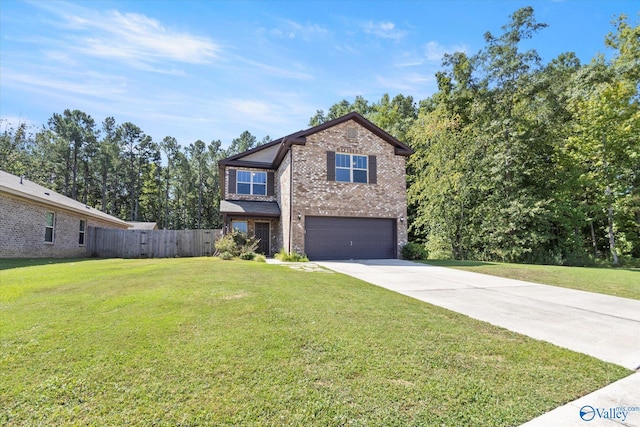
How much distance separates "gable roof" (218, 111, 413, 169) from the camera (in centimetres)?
1488

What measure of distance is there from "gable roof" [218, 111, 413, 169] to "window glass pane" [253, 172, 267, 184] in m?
0.51

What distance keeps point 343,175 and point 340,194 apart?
1005 mm

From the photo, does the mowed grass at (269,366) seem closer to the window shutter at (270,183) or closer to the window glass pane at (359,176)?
the window glass pane at (359,176)

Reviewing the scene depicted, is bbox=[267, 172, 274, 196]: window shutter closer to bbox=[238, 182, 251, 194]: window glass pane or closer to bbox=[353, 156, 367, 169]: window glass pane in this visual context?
bbox=[238, 182, 251, 194]: window glass pane

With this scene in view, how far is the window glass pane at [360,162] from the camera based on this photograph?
15593mm

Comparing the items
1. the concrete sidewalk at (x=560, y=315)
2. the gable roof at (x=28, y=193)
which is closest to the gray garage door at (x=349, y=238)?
the concrete sidewalk at (x=560, y=315)

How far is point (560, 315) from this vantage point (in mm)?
5258

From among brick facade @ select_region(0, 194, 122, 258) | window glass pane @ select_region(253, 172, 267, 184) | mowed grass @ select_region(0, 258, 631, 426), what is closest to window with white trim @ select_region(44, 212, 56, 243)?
brick facade @ select_region(0, 194, 122, 258)

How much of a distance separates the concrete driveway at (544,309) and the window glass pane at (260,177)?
35.8 feet

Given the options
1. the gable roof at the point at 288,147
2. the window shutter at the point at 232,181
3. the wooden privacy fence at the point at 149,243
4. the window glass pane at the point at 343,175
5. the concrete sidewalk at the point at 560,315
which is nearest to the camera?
the concrete sidewalk at the point at 560,315

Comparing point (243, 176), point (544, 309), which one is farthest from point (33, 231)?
point (544, 309)

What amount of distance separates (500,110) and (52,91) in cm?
2553

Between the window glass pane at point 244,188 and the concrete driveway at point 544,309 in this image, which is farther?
the window glass pane at point 244,188

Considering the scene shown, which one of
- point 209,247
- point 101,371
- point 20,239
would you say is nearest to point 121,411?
point 101,371
